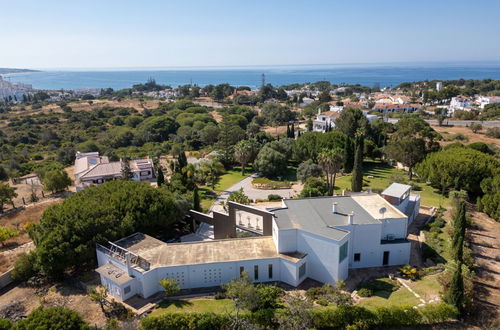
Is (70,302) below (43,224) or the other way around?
below

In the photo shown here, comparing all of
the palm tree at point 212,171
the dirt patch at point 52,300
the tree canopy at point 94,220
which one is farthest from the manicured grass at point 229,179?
the dirt patch at point 52,300

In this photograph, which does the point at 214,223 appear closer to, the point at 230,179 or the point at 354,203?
the point at 354,203

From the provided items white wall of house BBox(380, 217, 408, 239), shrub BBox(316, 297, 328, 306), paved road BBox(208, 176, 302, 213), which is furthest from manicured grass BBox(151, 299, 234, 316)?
paved road BBox(208, 176, 302, 213)

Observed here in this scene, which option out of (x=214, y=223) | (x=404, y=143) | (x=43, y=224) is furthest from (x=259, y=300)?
(x=404, y=143)

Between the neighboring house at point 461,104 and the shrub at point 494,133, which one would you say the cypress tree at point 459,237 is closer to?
the shrub at point 494,133

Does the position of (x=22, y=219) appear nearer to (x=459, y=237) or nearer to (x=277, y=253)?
(x=277, y=253)

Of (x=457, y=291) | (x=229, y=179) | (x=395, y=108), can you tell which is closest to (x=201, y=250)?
(x=457, y=291)
